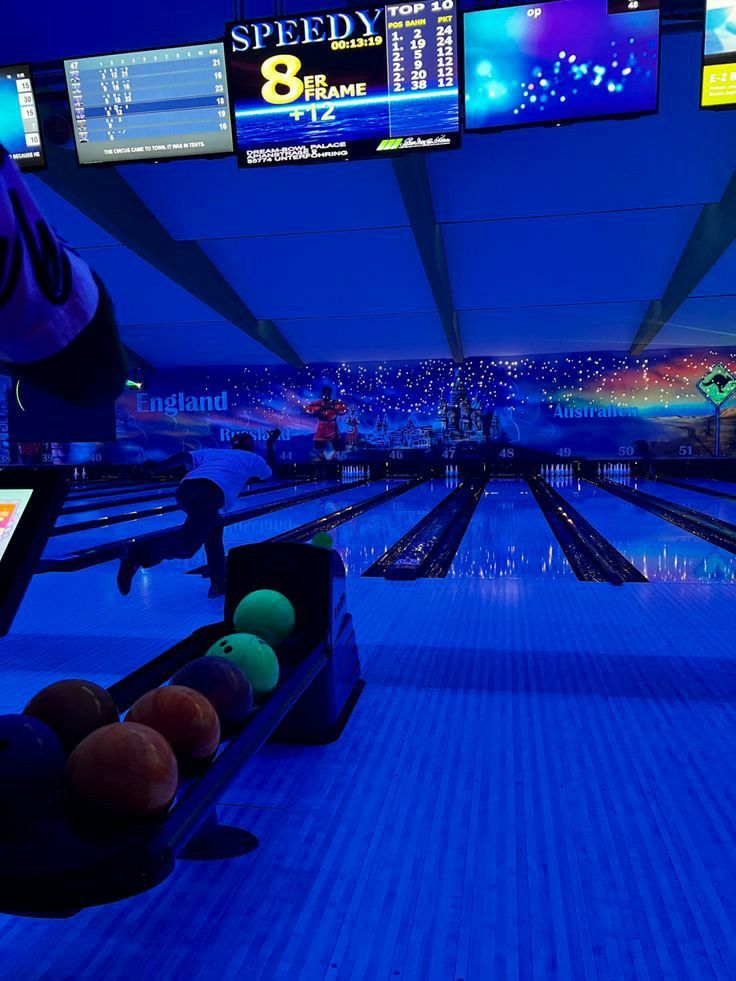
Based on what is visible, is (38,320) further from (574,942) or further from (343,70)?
(343,70)

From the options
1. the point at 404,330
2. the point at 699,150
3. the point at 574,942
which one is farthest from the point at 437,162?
the point at 574,942

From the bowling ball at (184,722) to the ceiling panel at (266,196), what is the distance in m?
6.67

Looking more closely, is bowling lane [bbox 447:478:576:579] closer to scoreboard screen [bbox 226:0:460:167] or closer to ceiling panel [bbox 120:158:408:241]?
scoreboard screen [bbox 226:0:460:167]

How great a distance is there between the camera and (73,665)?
2656 mm

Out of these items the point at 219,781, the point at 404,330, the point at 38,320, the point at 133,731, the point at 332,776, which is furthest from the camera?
the point at 404,330

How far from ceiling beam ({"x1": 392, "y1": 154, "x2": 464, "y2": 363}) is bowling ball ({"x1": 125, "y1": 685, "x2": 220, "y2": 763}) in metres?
5.83

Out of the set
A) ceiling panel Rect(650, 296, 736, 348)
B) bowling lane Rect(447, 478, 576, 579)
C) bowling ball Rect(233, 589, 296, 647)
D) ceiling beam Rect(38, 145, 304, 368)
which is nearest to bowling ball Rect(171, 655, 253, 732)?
bowling ball Rect(233, 589, 296, 647)

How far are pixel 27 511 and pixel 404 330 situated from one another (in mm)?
11959

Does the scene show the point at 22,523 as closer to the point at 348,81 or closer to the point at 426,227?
the point at 348,81

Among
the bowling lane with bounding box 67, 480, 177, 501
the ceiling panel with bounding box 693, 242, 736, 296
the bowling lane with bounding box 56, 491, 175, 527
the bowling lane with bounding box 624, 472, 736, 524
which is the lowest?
Result: the bowling lane with bounding box 624, 472, 736, 524

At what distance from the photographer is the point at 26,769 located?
978 millimetres

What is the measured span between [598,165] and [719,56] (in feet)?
13.9

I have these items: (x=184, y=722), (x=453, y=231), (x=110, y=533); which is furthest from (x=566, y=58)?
(x=453, y=231)

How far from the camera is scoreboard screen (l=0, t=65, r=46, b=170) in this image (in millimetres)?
3654
